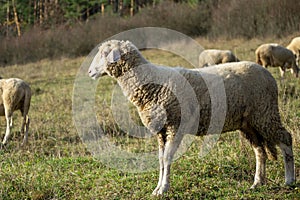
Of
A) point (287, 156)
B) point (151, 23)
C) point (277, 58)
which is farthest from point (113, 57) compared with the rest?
point (151, 23)

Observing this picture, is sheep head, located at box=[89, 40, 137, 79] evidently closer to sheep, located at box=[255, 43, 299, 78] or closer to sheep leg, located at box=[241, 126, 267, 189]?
sheep leg, located at box=[241, 126, 267, 189]

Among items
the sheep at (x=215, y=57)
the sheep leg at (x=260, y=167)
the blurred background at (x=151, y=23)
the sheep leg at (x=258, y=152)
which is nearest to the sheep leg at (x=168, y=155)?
the sheep leg at (x=258, y=152)

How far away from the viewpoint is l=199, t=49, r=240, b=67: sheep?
12.7m

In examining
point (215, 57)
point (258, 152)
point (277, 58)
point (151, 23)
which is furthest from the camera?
point (151, 23)

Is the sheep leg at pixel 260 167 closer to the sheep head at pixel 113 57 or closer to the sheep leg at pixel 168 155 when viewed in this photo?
the sheep leg at pixel 168 155

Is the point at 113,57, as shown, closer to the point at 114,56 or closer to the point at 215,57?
the point at 114,56

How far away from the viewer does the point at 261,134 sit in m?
4.58

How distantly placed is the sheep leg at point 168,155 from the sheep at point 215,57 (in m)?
8.61

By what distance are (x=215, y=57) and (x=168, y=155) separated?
8854 mm

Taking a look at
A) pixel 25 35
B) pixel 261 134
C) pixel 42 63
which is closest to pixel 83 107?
pixel 261 134

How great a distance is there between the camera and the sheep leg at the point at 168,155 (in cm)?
434

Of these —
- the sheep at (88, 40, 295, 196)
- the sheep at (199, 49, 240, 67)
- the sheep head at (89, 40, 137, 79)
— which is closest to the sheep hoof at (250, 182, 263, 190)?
the sheep at (88, 40, 295, 196)

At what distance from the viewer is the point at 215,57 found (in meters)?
12.8

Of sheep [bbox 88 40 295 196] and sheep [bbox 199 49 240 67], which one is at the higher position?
sheep [bbox 88 40 295 196]
